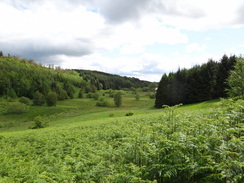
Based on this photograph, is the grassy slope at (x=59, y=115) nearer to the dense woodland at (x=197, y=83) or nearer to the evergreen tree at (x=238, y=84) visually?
the dense woodland at (x=197, y=83)

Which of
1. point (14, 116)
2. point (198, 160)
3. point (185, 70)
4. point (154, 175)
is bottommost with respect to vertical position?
point (14, 116)

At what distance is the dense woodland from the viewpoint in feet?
198

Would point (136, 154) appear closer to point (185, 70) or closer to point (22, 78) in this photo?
point (185, 70)

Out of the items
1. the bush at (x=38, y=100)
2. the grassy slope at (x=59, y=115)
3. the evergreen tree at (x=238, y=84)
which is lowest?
the grassy slope at (x=59, y=115)

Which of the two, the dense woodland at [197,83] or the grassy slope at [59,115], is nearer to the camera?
the grassy slope at [59,115]

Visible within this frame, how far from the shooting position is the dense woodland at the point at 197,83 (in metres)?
60.3

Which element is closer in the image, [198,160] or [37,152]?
[198,160]

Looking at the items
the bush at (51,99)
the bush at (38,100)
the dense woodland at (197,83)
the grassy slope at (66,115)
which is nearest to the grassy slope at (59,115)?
the grassy slope at (66,115)

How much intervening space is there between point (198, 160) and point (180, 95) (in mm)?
67334

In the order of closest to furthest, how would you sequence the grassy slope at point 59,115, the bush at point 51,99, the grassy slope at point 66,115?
the grassy slope at point 66,115 → the grassy slope at point 59,115 → the bush at point 51,99

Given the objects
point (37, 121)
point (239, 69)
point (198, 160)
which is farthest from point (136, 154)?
point (37, 121)

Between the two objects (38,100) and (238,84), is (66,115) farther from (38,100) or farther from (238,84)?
(238,84)

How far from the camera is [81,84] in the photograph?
179875 mm

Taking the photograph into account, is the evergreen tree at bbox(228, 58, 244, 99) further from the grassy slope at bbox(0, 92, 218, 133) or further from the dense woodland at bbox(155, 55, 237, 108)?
the dense woodland at bbox(155, 55, 237, 108)
